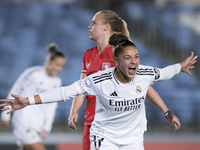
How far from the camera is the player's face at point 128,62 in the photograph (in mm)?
2611

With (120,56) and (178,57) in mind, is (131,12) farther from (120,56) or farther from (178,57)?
(120,56)

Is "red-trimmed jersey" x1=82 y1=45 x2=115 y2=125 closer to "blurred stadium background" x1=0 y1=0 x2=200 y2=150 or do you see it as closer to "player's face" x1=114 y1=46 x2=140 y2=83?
"player's face" x1=114 y1=46 x2=140 y2=83

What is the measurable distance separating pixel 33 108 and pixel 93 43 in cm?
568

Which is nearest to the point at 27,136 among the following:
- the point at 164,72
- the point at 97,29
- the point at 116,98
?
the point at 97,29

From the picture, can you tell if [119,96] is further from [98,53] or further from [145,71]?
[98,53]

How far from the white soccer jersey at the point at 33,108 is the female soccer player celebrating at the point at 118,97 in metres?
1.86

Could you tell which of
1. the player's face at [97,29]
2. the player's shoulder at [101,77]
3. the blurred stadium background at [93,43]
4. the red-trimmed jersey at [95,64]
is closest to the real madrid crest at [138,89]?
the player's shoulder at [101,77]

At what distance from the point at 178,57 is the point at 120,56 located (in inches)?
346

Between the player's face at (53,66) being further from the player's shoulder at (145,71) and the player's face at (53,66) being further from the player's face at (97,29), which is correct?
the player's shoulder at (145,71)

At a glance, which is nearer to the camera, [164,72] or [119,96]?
[119,96]

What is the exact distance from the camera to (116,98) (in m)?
2.66

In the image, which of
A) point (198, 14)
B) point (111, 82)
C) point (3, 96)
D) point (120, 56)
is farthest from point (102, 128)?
point (198, 14)

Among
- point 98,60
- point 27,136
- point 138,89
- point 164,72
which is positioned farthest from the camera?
point 27,136

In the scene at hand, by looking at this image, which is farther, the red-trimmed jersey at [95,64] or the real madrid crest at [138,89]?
the red-trimmed jersey at [95,64]
